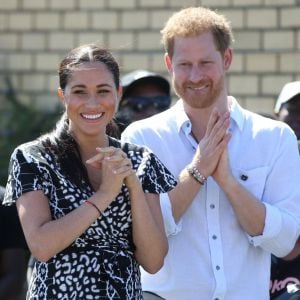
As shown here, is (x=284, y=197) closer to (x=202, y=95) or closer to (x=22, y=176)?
(x=202, y=95)

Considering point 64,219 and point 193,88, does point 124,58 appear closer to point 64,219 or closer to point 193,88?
point 193,88

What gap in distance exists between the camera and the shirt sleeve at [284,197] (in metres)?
4.52

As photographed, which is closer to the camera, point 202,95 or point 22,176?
point 22,176

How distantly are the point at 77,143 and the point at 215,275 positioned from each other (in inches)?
32.3

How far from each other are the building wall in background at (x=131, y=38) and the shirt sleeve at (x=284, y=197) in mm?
3681

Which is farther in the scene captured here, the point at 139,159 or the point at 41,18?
the point at 41,18

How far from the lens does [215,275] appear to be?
4.46 m

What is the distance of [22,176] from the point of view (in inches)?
155

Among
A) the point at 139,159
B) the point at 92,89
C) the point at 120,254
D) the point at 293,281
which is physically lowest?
the point at 293,281

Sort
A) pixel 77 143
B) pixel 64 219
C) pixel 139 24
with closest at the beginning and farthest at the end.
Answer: pixel 64 219, pixel 77 143, pixel 139 24

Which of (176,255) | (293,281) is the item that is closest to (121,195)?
(176,255)

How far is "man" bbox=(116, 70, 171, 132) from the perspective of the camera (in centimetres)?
630

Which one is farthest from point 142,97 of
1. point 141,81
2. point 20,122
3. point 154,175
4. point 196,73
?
point 20,122

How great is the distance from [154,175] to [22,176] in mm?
535
